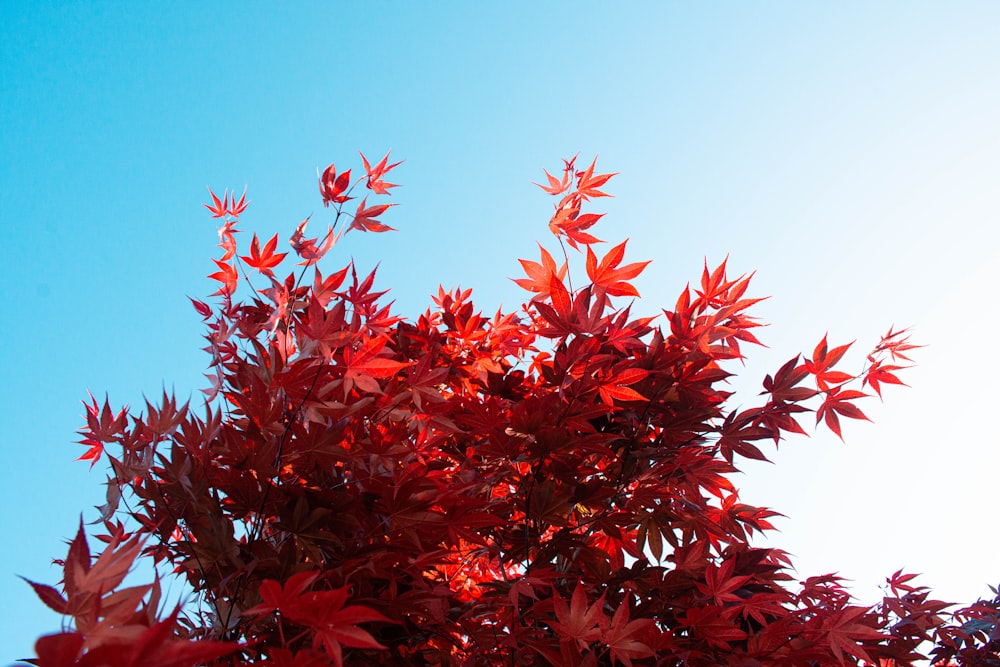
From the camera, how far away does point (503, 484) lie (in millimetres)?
2340

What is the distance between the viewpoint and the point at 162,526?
1.64m

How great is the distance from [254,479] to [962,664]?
278 cm

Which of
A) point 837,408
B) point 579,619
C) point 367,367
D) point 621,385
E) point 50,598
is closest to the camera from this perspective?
point 50,598

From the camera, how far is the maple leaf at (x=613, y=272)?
1923 millimetres

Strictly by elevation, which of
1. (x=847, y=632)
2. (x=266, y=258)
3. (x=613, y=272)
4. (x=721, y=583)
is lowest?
Answer: (x=847, y=632)

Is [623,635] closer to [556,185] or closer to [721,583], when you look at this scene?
[721,583]

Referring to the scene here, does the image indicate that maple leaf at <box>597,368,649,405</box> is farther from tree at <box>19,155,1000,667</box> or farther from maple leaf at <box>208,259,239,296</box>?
maple leaf at <box>208,259,239,296</box>

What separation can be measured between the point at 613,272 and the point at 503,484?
0.86 m

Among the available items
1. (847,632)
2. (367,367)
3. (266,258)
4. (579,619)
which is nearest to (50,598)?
(367,367)

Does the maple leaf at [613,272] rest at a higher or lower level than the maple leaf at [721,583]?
higher

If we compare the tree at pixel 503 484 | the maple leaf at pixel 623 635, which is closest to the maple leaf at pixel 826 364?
the tree at pixel 503 484

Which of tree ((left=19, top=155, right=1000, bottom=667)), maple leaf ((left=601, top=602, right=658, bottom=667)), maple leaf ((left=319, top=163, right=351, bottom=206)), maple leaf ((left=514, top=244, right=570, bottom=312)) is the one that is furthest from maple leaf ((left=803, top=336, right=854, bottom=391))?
maple leaf ((left=319, top=163, right=351, bottom=206))

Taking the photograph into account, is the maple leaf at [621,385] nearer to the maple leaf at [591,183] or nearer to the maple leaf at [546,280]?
the maple leaf at [546,280]

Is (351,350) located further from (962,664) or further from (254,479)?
(962,664)
